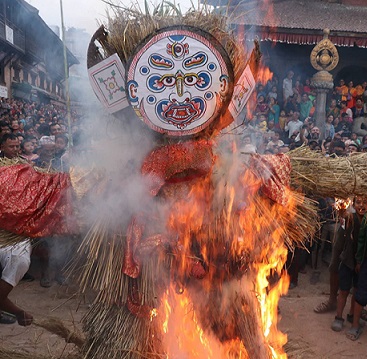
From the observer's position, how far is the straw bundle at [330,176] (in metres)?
2.69

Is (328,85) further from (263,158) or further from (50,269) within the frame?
(263,158)

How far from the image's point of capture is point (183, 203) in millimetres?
2520

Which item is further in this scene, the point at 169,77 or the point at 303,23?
the point at 303,23

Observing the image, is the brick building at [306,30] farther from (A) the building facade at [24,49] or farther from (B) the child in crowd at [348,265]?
→ (B) the child in crowd at [348,265]

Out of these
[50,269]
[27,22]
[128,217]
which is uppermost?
[27,22]

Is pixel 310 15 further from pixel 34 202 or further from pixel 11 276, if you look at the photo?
pixel 34 202

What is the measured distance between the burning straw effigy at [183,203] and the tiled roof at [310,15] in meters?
9.49

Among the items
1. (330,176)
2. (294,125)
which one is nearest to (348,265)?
(330,176)

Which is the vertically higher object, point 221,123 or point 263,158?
point 221,123

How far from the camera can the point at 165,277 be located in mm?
2520

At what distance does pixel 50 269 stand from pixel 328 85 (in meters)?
7.29

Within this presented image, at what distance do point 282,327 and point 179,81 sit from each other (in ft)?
11.3

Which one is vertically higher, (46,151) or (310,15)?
(310,15)

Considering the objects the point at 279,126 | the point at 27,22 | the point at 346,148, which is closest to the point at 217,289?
the point at 346,148
